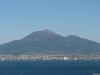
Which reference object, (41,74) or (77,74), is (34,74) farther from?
(77,74)

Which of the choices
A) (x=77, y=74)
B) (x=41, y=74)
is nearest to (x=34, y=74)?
(x=41, y=74)

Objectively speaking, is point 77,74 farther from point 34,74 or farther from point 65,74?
point 34,74

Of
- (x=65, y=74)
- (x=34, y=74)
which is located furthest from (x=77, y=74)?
(x=34, y=74)
